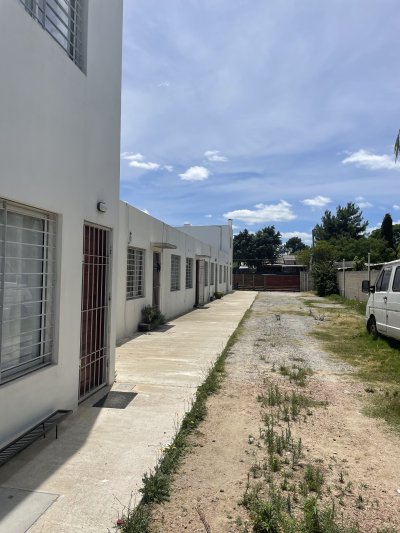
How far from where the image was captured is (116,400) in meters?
5.32

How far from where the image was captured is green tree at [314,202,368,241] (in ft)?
186

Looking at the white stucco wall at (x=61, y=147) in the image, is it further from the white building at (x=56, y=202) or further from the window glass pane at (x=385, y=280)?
the window glass pane at (x=385, y=280)

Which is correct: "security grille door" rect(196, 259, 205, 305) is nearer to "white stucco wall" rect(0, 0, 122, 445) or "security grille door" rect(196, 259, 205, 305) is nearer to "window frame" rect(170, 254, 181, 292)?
"window frame" rect(170, 254, 181, 292)

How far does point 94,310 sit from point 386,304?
6475 millimetres

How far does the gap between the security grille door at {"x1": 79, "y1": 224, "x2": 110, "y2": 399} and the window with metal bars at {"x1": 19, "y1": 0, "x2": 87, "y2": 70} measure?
2.10 metres

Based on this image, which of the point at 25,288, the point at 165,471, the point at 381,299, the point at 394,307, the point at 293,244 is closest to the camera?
the point at 165,471

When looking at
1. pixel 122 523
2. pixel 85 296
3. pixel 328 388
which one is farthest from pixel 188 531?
pixel 328 388

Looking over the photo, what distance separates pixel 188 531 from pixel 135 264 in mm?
8790

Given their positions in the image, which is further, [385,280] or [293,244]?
[293,244]

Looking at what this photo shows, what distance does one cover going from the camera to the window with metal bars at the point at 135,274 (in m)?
10.7

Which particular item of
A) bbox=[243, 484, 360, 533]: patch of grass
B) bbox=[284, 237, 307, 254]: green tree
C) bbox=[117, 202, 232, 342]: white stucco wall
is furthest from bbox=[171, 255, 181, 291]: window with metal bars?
bbox=[284, 237, 307, 254]: green tree

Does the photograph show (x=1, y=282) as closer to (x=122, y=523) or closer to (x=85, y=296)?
(x=85, y=296)

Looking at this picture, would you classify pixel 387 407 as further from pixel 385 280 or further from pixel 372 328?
pixel 372 328

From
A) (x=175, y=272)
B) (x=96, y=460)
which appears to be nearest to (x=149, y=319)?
(x=175, y=272)
